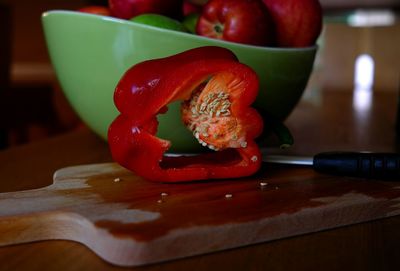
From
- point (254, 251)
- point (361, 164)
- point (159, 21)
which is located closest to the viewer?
point (254, 251)

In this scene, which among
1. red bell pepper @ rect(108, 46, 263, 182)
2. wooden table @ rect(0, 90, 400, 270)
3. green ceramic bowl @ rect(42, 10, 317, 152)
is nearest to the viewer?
wooden table @ rect(0, 90, 400, 270)

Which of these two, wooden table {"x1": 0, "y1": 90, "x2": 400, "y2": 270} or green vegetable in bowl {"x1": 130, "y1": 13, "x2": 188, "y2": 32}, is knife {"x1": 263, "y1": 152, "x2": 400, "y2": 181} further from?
green vegetable in bowl {"x1": 130, "y1": 13, "x2": 188, "y2": 32}

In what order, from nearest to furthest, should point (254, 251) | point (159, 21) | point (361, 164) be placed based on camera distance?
1. point (254, 251)
2. point (361, 164)
3. point (159, 21)

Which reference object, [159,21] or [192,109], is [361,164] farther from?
[159,21]

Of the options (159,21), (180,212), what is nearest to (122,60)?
(159,21)

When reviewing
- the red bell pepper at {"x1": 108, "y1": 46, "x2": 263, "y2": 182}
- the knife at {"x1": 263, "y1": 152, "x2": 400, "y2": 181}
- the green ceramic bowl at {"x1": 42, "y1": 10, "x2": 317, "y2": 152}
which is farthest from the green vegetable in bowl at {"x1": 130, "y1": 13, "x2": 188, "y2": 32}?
the knife at {"x1": 263, "y1": 152, "x2": 400, "y2": 181}

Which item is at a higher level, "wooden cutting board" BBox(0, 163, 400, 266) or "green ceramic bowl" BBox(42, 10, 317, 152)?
"green ceramic bowl" BBox(42, 10, 317, 152)
